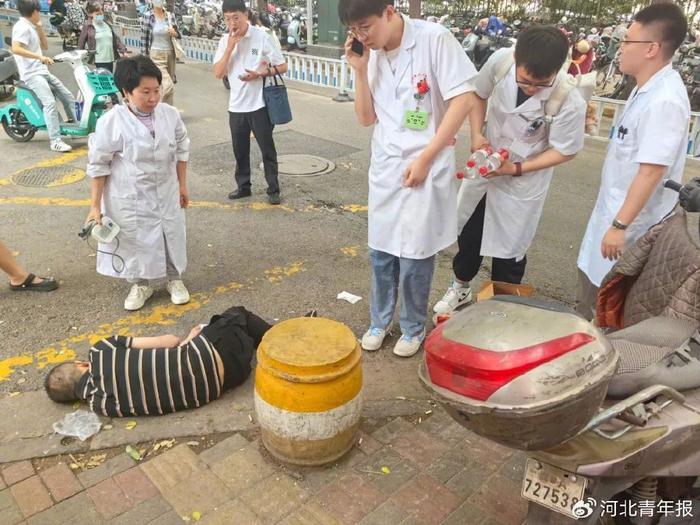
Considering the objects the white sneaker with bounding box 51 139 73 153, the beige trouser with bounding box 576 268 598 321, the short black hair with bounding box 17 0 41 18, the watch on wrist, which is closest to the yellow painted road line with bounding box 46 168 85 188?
the white sneaker with bounding box 51 139 73 153

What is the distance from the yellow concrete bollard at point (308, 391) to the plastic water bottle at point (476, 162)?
3.99 feet

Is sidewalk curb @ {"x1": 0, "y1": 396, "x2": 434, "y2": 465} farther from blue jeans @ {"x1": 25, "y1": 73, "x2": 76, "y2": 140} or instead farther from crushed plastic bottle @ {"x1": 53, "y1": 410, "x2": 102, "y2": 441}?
blue jeans @ {"x1": 25, "y1": 73, "x2": 76, "y2": 140}

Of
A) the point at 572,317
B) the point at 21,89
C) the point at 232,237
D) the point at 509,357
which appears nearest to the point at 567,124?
the point at 572,317

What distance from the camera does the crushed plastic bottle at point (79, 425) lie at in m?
2.64

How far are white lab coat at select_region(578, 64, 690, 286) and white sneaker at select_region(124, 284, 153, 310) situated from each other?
280cm

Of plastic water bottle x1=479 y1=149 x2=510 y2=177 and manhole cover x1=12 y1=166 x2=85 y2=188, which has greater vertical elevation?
plastic water bottle x1=479 y1=149 x2=510 y2=177

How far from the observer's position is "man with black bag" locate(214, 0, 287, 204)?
502cm

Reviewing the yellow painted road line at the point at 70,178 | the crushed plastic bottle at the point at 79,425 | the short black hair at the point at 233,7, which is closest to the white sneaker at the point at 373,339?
the crushed plastic bottle at the point at 79,425

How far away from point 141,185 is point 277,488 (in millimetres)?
2045

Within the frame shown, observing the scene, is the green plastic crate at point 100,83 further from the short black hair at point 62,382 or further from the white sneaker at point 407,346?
the white sneaker at point 407,346

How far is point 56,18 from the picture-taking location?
60.4ft

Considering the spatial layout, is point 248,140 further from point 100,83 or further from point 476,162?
point 100,83

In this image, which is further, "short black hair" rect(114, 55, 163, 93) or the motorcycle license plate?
"short black hair" rect(114, 55, 163, 93)

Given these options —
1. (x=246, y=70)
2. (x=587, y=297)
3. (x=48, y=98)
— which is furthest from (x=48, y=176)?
(x=587, y=297)
